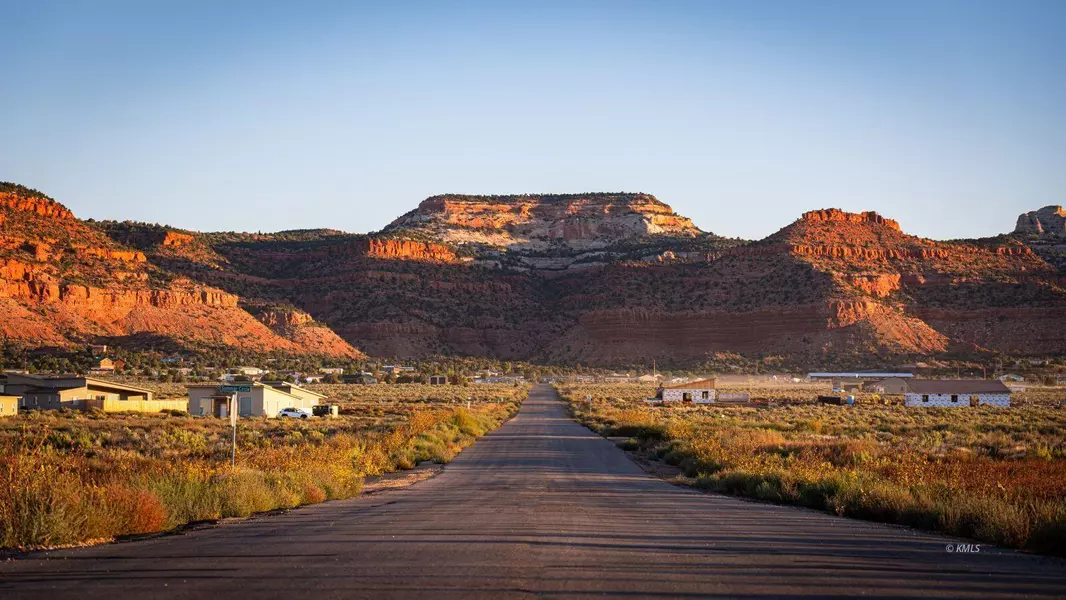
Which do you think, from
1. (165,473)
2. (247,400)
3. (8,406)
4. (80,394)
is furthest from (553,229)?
(165,473)

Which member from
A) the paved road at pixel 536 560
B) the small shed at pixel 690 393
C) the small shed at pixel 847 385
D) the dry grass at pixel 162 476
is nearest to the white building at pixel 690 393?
the small shed at pixel 690 393

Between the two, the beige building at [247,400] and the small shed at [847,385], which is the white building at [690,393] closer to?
the small shed at [847,385]

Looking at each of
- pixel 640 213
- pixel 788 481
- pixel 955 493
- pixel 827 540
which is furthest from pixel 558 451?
pixel 640 213

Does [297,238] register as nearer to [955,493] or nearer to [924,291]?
[924,291]

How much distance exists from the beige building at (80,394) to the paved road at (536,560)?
42746 millimetres

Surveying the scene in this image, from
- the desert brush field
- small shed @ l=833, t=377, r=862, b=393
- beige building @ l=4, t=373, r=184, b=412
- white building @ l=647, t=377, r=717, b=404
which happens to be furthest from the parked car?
small shed @ l=833, t=377, r=862, b=393

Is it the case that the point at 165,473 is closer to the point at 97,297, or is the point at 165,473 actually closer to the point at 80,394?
the point at 80,394

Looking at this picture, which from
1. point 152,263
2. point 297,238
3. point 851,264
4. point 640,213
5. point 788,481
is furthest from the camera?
point 640,213

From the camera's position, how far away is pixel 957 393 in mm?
66938

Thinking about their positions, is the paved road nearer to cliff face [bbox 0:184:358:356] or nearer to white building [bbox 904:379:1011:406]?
white building [bbox 904:379:1011:406]

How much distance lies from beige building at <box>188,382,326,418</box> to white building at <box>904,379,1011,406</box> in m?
44.6

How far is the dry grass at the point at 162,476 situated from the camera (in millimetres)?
10617

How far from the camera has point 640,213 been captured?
19825 centimetres

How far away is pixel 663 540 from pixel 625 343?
12265 centimetres
